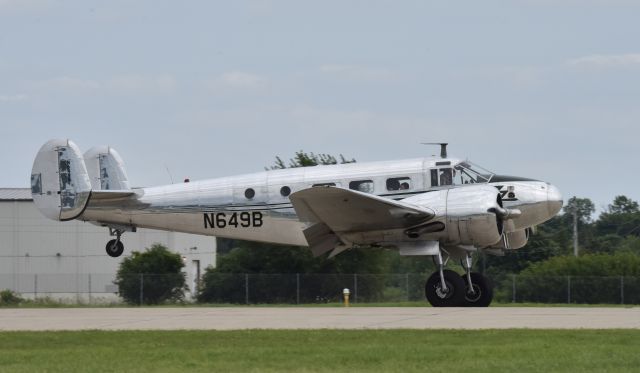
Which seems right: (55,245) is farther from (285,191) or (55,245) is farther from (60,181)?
(285,191)

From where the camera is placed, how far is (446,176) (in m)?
28.5

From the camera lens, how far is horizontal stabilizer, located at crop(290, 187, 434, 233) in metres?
26.6

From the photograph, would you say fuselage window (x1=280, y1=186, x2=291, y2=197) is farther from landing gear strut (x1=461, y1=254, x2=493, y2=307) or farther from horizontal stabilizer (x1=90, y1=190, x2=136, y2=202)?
landing gear strut (x1=461, y1=254, x2=493, y2=307)

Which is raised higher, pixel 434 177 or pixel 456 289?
pixel 434 177

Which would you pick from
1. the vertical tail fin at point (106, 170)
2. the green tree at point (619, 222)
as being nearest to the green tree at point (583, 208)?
the green tree at point (619, 222)

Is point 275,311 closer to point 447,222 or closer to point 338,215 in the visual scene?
point 338,215

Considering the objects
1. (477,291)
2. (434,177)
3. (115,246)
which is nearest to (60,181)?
(115,246)

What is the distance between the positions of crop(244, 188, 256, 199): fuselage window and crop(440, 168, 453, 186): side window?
496cm

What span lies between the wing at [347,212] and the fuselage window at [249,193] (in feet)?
7.52

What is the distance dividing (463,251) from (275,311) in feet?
16.1

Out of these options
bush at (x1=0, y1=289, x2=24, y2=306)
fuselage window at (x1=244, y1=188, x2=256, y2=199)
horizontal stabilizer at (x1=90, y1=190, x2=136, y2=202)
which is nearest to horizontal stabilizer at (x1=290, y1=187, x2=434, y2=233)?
fuselage window at (x1=244, y1=188, x2=256, y2=199)

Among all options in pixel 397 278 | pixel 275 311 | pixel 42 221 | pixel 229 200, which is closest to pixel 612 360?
pixel 275 311

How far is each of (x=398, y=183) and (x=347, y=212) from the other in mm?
2088

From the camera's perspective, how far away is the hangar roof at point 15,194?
2392 inches
